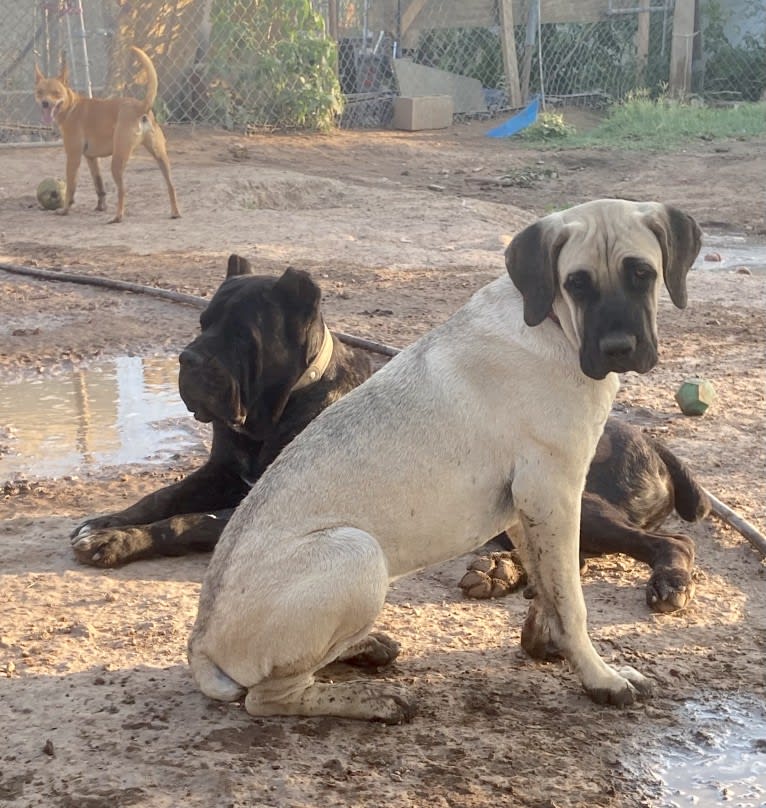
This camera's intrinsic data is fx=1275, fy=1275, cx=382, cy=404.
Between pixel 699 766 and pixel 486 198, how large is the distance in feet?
35.4

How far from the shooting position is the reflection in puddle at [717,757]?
3.33 metres

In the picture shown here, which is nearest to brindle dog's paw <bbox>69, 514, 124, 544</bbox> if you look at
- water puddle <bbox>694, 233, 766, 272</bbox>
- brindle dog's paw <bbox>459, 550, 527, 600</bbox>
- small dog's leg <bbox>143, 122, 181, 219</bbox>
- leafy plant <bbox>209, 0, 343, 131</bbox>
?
brindle dog's paw <bbox>459, 550, 527, 600</bbox>

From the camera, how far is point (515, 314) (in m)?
3.70

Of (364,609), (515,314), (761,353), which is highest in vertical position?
(515,314)

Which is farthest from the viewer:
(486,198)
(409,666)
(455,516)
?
(486,198)

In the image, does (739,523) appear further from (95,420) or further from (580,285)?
(95,420)

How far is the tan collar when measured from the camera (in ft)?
16.7

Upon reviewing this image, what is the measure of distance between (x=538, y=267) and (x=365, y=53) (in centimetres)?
1615

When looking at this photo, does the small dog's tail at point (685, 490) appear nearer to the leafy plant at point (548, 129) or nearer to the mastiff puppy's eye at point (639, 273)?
the mastiff puppy's eye at point (639, 273)

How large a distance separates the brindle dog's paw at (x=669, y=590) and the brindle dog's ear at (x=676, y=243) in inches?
47.0

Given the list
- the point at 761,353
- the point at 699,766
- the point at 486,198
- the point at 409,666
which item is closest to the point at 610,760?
the point at 699,766

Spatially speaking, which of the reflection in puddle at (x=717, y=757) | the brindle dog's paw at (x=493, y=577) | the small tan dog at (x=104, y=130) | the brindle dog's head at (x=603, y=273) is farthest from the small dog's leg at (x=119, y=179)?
the reflection in puddle at (x=717, y=757)

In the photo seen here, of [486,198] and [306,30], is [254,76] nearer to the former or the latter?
[306,30]

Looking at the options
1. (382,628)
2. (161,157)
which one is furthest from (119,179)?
(382,628)
